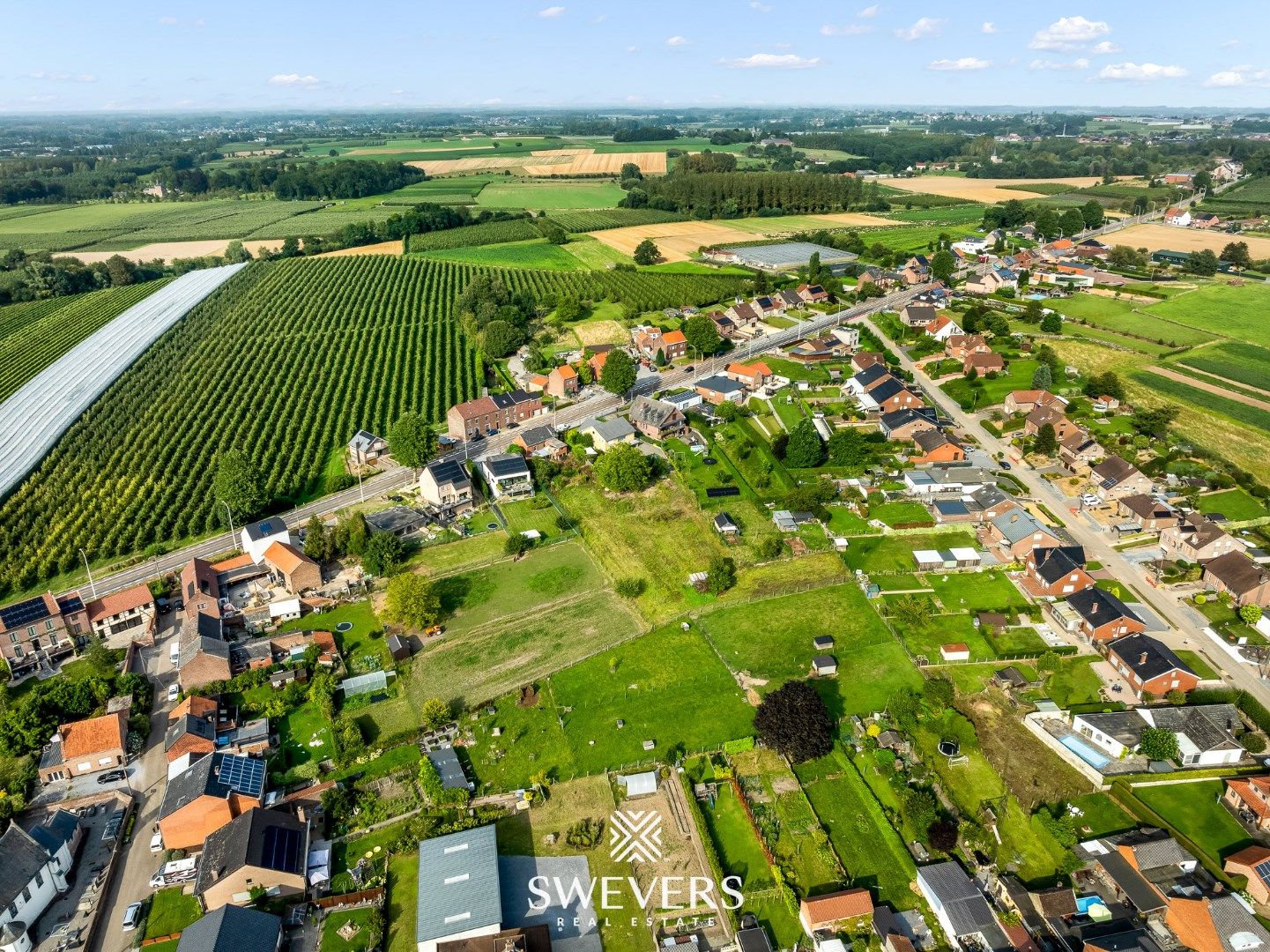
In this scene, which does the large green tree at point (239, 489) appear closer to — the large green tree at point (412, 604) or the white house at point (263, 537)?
the white house at point (263, 537)

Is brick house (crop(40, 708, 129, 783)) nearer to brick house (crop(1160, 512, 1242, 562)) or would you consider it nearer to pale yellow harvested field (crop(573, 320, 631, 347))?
brick house (crop(1160, 512, 1242, 562))

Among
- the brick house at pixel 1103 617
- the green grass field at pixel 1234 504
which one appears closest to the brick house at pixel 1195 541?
the green grass field at pixel 1234 504

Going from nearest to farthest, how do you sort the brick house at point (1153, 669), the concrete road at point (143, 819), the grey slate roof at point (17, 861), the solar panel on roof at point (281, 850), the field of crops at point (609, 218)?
the grey slate roof at point (17, 861), the concrete road at point (143, 819), the solar panel on roof at point (281, 850), the brick house at point (1153, 669), the field of crops at point (609, 218)

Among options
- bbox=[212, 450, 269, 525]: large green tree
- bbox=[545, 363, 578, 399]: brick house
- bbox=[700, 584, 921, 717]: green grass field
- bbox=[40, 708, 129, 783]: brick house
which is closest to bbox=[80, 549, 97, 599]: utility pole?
A: bbox=[212, 450, 269, 525]: large green tree

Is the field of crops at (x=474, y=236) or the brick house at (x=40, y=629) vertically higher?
the field of crops at (x=474, y=236)

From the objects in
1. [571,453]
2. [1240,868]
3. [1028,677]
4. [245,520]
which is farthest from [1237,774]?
[245,520]

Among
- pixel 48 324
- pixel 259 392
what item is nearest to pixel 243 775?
pixel 259 392

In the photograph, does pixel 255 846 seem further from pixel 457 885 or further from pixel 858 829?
pixel 858 829
